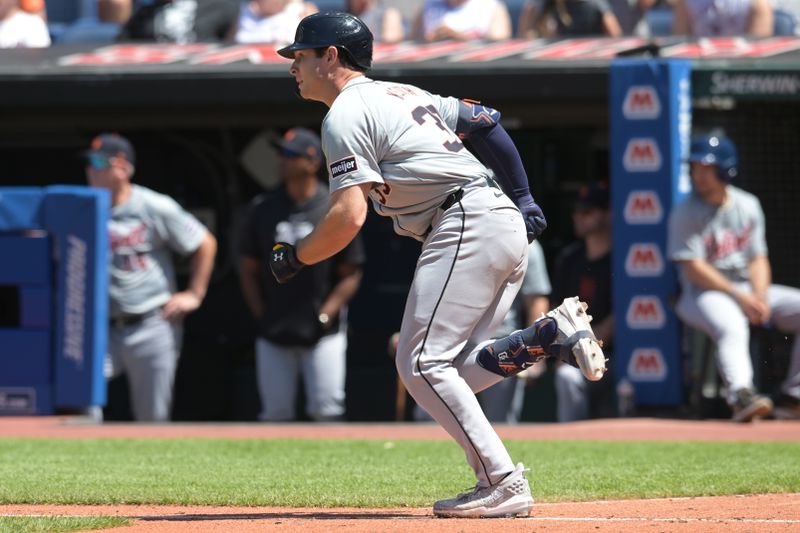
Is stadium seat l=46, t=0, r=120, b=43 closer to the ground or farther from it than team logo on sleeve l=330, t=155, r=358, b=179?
farther from it

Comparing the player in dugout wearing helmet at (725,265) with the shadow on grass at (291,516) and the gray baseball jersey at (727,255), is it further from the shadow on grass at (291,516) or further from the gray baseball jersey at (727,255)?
the shadow on grass at (291,516)

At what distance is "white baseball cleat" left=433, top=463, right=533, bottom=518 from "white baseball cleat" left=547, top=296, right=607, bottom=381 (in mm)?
397

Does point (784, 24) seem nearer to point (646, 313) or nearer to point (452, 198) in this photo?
point (646, 313)

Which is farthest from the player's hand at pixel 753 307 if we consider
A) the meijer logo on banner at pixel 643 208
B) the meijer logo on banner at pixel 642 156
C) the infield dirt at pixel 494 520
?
the infield dirt at pixel 494 520

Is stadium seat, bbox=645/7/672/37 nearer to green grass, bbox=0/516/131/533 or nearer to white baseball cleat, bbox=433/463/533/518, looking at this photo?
white baseball cleat, bbox=433/463/533/518

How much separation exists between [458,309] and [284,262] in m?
0.58

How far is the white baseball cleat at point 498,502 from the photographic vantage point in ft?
15.1

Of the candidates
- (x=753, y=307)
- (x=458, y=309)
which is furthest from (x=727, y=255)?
(x=458, y=309)

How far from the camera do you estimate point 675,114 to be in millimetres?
8875

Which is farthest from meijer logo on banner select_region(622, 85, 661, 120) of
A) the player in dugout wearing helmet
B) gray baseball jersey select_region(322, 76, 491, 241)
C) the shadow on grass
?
the shadow on grass

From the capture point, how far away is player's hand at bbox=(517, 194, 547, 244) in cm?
491

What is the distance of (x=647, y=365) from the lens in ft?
29.2

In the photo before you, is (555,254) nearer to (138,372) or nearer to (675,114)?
(675,114)

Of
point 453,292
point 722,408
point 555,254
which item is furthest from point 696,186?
point 453,292
